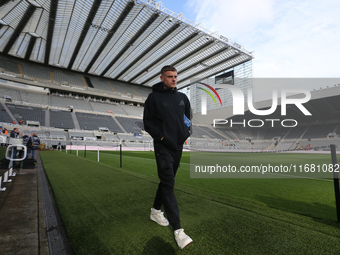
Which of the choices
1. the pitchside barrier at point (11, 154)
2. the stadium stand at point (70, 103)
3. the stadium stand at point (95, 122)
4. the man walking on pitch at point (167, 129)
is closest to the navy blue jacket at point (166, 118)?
the man walking on pitch at point (167, 129)

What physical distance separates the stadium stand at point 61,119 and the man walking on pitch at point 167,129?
40.4 meters

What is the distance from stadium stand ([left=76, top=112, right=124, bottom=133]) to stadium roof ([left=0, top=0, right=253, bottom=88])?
1189 centimetres

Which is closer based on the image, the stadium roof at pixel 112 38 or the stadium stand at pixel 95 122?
the stadium roof at pixel 112 38

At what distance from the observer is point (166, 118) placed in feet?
7.44

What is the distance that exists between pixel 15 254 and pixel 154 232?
1331mm

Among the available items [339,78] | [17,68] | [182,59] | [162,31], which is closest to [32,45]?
[17,68]

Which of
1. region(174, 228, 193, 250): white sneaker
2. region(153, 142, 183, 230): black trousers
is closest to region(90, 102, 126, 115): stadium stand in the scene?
region(153, 142, 183, 230): black trousers

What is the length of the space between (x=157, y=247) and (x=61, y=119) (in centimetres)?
4345

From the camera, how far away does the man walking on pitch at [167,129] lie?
2.18 metres

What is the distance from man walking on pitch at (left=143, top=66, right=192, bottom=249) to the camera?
7.16 feet

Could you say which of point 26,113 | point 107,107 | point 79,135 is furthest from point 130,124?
point 26,113

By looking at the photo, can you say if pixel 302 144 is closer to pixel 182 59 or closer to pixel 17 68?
pixel 182 59

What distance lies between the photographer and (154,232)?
2.29 m

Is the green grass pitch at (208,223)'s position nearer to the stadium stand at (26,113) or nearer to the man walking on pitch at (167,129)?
the man walking on pitch at (167,129)
